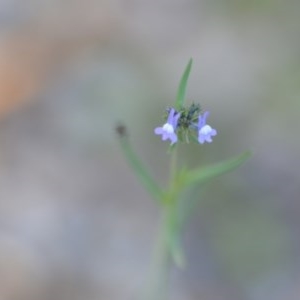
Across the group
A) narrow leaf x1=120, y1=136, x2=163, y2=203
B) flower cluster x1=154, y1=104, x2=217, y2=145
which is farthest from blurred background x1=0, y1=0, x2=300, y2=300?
flower cluster x1=154, y1=104, x2=217, y2=145

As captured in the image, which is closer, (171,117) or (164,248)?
(171,117)

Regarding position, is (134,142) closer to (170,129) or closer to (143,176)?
(143,176)

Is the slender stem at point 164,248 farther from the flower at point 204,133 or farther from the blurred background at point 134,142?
the blurred background at point 134,142

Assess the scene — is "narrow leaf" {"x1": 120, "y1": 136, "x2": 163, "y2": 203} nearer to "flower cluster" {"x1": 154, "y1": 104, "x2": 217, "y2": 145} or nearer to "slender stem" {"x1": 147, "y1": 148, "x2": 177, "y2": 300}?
"slender stem" {"x1": 147, "y1": 148, "x2": 177, "y2": 300}

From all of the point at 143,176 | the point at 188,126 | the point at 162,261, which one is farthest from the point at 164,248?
the point at 188,126

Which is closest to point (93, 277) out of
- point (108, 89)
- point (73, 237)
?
point (73, 237)

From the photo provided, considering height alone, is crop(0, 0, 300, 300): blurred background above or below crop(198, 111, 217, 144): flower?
above

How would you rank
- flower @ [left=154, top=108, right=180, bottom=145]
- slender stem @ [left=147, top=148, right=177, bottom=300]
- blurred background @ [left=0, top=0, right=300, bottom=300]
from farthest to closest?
blurred background @ [left=0, top=0, right=300, bottom=300]
slender stem @ [left=147, top=148, right=177, bottom=300]
flower @ [left=154, top=108, right=180, bottom=145]
